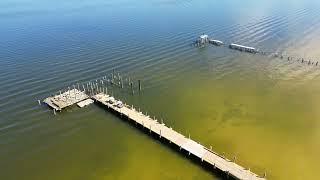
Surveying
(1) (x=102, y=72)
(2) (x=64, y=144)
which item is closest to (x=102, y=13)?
(1) (x=102, y=72)

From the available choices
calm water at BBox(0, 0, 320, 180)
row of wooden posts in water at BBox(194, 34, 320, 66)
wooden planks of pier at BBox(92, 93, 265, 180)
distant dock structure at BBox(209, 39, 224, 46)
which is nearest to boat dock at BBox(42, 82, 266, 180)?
wooden planks of pier at BBox(92, 93, 265, 180)

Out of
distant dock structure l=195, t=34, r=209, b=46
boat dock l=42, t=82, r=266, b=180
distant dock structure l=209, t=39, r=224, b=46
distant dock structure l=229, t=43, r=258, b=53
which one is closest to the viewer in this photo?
boat dock l=42, t=82, r=266, b=180

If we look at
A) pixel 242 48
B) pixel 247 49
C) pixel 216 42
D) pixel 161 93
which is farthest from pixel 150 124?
→ pixel 216 42

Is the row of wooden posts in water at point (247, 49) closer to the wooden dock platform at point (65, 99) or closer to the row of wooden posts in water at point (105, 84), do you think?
the row of wooden posts in water at point (105, 84)

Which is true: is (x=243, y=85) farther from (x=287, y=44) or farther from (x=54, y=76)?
(x=54, y=76)

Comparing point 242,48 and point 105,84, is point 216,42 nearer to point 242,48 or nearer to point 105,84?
point 242,48

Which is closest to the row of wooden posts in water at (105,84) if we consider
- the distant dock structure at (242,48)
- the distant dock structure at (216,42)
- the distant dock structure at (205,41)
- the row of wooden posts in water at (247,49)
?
the distant dock structure at (205,41)

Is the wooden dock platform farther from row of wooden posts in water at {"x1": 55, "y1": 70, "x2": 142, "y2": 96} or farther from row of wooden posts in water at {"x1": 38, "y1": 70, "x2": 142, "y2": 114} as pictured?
row of wooden posts in water at {"x1": 55, "y1": 70, "x2": 142, "y2": 96}

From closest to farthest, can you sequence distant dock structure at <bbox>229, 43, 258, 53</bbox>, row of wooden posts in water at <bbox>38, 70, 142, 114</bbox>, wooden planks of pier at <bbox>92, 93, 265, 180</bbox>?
wooden planks of pier at <bbox>92, 93, 265, 180</bbox> < row of wooden posts in water at <bbox>38, 70, 142, 114</bbox> < distant dock structure at <bbox>229, 43, 258, 53</bbox>
